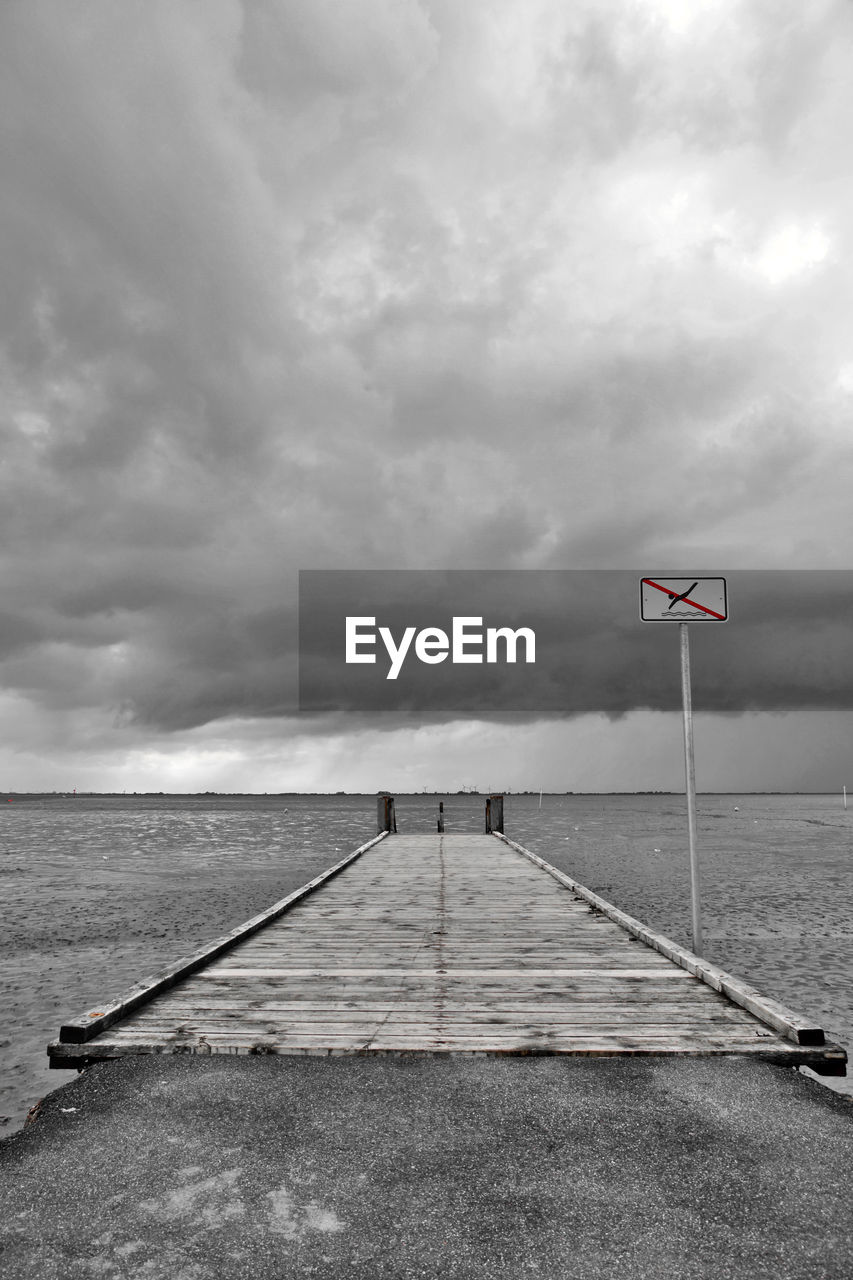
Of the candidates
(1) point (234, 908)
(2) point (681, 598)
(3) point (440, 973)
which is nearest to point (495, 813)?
(1) point (234, 908)

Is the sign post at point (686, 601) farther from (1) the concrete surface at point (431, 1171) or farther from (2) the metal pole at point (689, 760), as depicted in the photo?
(1) the concrete surface at point (431, 1171)

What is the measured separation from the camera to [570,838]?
47062mm

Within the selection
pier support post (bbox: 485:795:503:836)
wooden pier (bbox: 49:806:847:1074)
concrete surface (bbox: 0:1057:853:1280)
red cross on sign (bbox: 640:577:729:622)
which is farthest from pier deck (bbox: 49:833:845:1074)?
pier support post (bbox: 485:795:503:836)

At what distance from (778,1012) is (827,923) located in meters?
13.5

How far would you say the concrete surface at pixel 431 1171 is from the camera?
9.86ft

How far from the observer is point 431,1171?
363 centimetres

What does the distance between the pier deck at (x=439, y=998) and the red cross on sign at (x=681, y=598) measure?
348 cm

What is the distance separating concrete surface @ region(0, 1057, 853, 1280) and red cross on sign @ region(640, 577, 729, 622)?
15.5 feet

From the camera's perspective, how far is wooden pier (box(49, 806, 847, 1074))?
200 inches

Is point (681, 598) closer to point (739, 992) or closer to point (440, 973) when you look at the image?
point (739, 992)

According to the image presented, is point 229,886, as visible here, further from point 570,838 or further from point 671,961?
point 570,838

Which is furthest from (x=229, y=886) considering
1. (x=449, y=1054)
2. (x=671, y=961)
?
(x=449, y=1054)

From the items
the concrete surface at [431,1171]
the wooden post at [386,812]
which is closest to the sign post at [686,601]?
the concrete surface at [431,1171]

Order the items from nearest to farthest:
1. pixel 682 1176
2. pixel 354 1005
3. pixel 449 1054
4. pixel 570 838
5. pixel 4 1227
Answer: pixel 4 1227
pixel 682 1176
pixel 449 1054
pixel 354 1005
pixel 570 838
